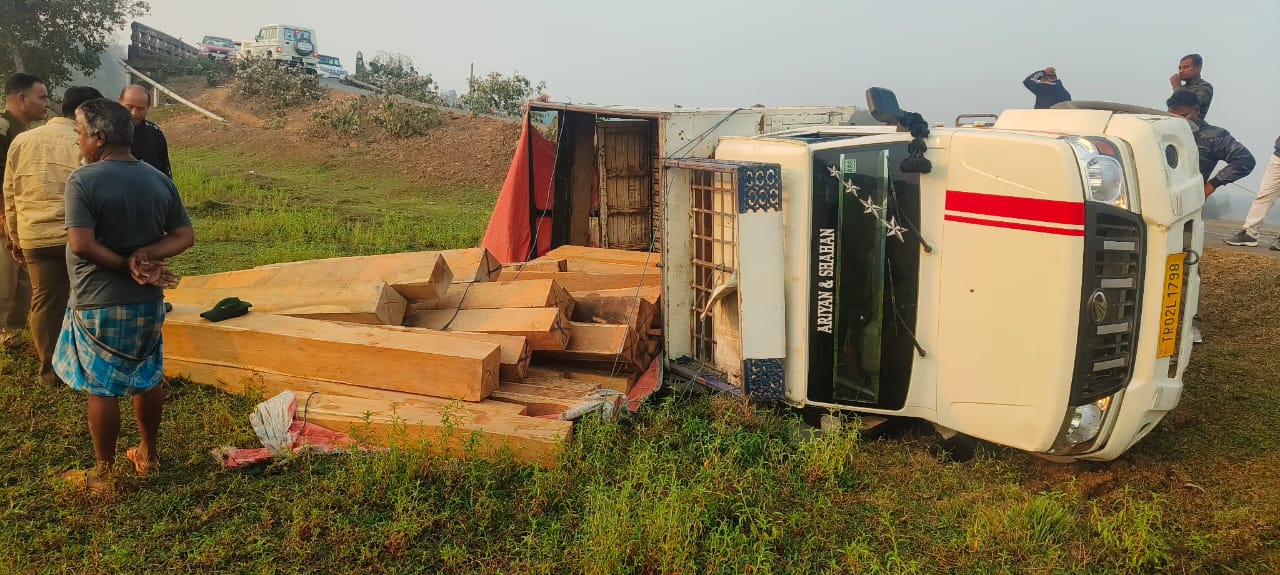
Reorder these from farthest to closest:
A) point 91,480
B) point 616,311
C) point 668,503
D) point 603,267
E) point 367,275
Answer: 1. point 603,267
2. point 616,311
3. point 367,275
4. point 91,480
5. point 668,503

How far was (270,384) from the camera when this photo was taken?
197 inches

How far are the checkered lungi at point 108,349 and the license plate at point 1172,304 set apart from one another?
4.93 metres

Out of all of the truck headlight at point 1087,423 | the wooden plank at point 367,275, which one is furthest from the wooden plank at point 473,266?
the truck headlight at point 1087,423

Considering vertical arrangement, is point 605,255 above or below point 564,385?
above

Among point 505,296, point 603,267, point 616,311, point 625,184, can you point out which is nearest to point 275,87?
point 625,184

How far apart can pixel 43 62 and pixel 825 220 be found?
26370mm

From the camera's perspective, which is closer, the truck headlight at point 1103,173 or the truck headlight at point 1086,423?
the truck headlight at point 1103,173

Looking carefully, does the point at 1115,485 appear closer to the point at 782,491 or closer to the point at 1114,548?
the point at 1114,548

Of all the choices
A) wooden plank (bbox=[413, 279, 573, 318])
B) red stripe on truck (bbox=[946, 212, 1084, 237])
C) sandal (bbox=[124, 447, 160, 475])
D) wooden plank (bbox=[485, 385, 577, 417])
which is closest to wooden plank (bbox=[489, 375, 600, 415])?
wooden plank (bbox=[485, 385, 577, 417])

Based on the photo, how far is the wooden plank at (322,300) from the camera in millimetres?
5258

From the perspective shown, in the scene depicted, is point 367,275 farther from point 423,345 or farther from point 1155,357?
point 1155,357

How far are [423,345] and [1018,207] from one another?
3311mm

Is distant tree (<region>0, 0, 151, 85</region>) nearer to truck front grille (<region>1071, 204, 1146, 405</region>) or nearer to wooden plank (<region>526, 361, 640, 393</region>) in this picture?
wooden plank (<region>526, 361, 640, 393</region>)

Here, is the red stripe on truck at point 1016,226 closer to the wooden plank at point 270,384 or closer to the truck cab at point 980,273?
the truck cab at point 980,273
